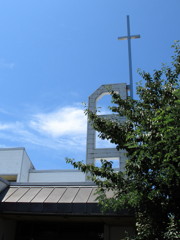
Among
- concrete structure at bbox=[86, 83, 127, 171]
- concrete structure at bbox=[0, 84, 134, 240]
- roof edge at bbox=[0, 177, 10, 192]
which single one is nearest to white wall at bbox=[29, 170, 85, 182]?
concrete structure at bbox=[86, 83, 127, 171]

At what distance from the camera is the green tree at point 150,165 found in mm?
6059

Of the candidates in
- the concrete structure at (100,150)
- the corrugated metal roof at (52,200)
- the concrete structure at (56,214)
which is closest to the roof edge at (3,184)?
the concrete structure at (56,214)

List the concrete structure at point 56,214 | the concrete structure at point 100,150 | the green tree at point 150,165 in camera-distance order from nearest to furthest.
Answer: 1. the green tree at point 150,165
2. the concrete structure at point 56,214
3. the concrete structure at point 100,150

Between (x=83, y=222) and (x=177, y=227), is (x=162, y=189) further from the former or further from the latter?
(x=83, y=222)

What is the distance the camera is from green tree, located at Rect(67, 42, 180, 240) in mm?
6059

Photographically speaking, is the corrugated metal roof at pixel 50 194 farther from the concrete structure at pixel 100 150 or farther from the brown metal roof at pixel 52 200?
the concrete structure at pixel 100 150

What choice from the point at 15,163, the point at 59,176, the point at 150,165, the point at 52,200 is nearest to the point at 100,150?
the point at 59,176

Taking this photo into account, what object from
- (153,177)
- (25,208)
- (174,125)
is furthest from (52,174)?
(174,125)

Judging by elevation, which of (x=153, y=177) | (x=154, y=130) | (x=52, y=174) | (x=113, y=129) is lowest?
(x=153, y=177)

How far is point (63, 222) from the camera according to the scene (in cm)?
1245

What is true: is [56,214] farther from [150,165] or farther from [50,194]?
[150,165]

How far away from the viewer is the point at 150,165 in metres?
7.47

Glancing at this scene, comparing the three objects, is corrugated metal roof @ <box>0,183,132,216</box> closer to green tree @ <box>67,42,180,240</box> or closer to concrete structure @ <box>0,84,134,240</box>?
concrete structure @ <box>0,84,134,240</box>

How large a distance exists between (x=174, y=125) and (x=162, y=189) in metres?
2.15
